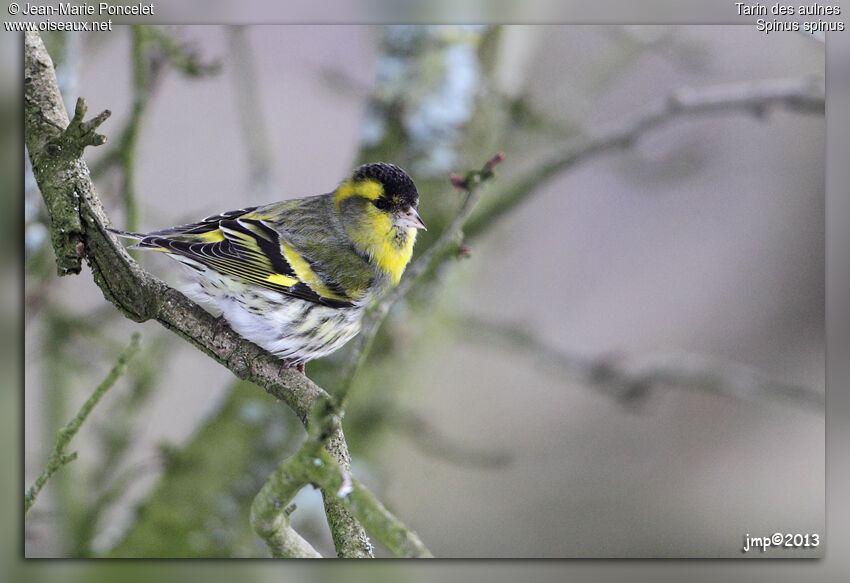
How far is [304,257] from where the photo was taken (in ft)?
5.27

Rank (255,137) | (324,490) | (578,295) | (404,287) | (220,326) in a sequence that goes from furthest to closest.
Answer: (578,295), (255,137), (220,326), (324,490), (404,287)

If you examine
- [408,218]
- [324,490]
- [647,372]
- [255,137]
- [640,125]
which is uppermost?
[640,125]

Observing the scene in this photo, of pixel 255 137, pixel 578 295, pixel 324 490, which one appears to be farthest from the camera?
pixel 578 295

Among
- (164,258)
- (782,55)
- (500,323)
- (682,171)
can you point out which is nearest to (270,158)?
(164,258)

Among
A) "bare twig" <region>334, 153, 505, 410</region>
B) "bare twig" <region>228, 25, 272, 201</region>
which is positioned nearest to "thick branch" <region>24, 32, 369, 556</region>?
"bare twig" <region>334, 153, 505, 410</region>

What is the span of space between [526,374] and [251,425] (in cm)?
72

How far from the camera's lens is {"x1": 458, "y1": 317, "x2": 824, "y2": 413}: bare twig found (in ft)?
5.86

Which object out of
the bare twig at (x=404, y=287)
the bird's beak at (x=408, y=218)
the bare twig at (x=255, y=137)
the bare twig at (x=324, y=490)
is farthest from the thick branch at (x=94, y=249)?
the bare twig at (x=255, y=137)

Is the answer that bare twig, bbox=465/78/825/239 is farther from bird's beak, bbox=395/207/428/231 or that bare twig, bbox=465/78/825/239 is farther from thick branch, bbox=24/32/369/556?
thick branch, bbox=24/32/369/556

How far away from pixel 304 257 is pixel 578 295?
2.45 feet

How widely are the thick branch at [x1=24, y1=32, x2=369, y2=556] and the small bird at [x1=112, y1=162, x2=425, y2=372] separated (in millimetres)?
48

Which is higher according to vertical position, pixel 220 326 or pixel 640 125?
pixel 640 125

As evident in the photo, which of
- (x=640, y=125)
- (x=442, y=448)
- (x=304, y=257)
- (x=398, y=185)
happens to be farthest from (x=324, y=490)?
(x=640, y=125)

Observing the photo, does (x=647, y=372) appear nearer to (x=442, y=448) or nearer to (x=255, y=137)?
(x=442, y=448)
